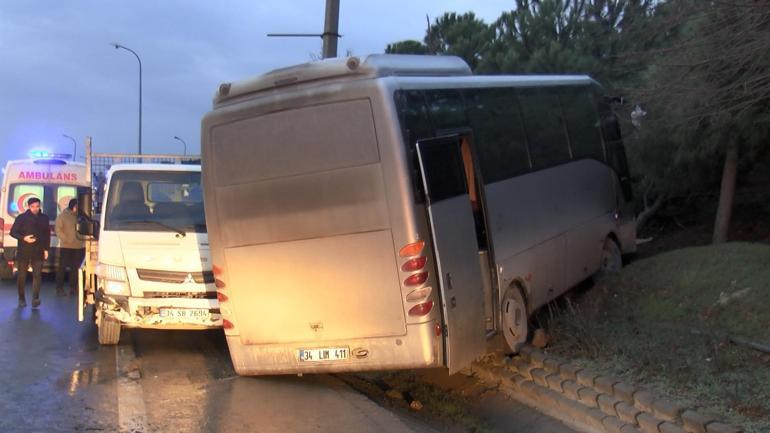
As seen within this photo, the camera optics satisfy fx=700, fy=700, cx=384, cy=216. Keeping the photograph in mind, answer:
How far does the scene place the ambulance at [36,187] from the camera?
15844 mm

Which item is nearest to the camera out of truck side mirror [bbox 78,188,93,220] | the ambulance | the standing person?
truck side mirror [bbox 78,188,93,220]

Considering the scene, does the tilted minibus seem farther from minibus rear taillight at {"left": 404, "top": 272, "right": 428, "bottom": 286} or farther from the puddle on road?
the puddle on road

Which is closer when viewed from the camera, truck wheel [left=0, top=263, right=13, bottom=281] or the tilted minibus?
the tilted minibus

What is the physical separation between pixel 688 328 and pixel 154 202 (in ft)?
21.6

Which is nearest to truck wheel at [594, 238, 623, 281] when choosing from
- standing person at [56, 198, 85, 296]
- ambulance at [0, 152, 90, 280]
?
standing person at [56, 198, 85, 296]

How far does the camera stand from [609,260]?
1126 cm

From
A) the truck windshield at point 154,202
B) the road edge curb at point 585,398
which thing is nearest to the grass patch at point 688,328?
the road edge curb at point 585,398

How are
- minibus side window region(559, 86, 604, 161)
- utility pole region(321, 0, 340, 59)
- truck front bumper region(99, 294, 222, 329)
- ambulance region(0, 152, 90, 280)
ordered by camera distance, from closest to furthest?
truck front bumper region(99, 294, 222, 329) < minibus side window region(559, 86, 604, 161) < utility pole region(321, 0, 340, 59) < ambulance region(0, 152, 90, 280)

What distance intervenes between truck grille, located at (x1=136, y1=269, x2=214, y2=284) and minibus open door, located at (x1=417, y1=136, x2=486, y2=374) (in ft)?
11.3

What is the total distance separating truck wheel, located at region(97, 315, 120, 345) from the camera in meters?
8.77

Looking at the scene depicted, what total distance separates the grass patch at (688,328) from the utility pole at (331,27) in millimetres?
6031

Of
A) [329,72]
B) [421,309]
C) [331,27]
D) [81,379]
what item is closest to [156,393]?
[81,379]

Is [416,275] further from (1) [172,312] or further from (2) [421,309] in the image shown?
(1) [172,312]

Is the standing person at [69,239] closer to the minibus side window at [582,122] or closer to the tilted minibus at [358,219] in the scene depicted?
the tilted minibus at [358,219]
